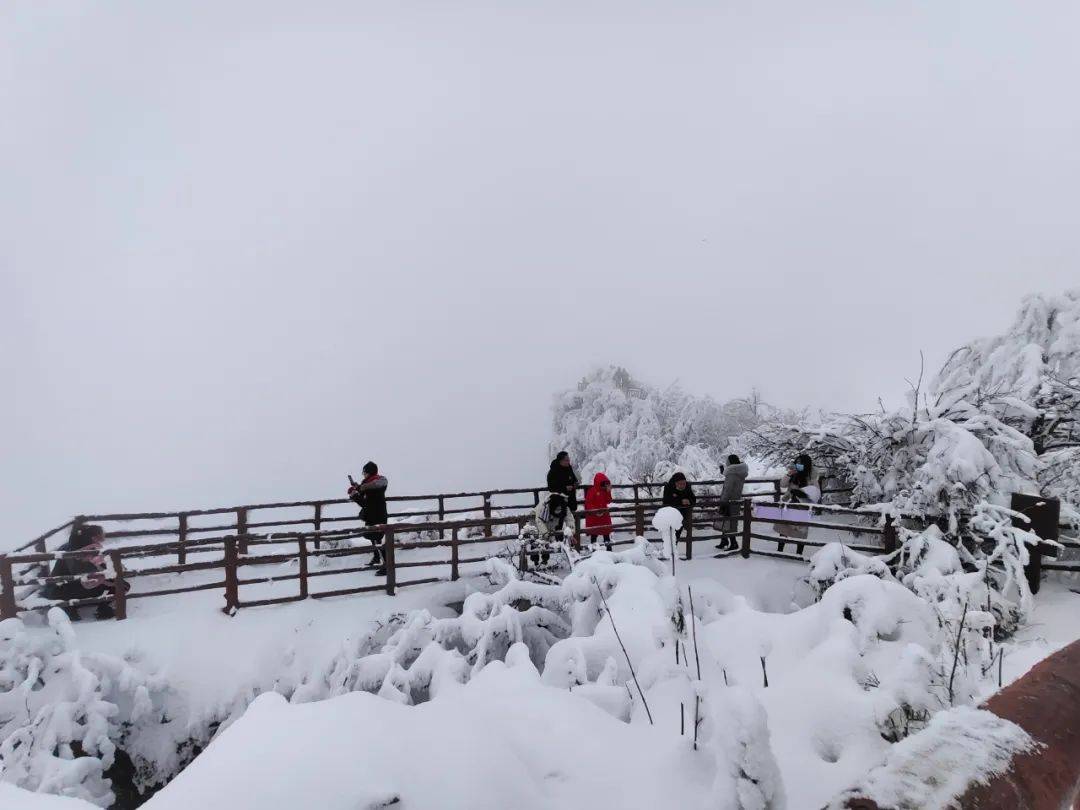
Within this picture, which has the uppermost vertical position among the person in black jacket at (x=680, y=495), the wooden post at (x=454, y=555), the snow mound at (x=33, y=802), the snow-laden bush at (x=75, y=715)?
the snow mound at (x=33, y=802)

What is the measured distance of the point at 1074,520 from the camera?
26.1 feet

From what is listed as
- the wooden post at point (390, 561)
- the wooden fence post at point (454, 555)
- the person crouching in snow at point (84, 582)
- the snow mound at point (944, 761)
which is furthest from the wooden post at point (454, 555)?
the snow mound at point (944, 761)

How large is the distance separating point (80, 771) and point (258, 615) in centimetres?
226

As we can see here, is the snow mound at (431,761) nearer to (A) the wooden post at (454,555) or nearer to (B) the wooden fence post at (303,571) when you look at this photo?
(A) the wooden post at (454,555)

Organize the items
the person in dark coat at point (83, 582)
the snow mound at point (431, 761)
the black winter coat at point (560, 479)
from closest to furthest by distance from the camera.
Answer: the snow mound at point (431, 761), the person in dark coat at point (83, 582), the black winter coat at point (560, 479)

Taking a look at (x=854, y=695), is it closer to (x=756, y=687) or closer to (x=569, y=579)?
(x=756, y=687)

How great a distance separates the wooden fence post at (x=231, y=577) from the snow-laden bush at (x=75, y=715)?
1.24m

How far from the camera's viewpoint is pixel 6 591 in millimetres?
6531

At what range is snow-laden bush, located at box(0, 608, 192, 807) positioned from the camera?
5.59 m

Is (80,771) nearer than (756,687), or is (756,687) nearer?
(756,687)

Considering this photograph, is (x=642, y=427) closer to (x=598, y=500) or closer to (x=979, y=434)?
(x=598, y=500)

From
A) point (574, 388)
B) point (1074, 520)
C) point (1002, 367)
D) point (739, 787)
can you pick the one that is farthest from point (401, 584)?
point (574, 388)

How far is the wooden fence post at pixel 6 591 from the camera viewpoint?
6520mm

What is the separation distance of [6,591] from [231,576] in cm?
232
